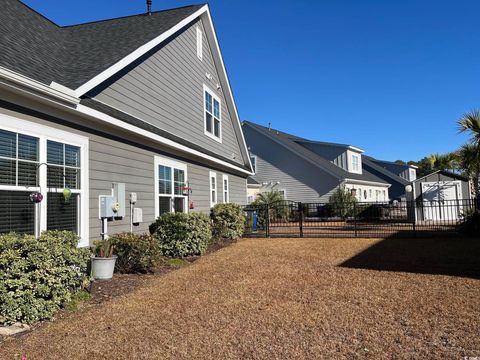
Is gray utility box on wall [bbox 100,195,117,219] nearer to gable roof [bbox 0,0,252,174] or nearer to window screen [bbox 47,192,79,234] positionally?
window screen [bbox 47,192,79,234]

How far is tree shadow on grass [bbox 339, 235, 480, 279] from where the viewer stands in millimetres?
7980

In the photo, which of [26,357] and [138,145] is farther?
[138,145]

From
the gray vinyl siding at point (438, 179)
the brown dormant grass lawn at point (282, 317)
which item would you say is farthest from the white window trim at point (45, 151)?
the gray vinyl siding at point (438, 179)

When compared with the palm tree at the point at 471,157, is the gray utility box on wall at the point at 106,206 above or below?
below

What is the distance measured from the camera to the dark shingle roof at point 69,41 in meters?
6.94

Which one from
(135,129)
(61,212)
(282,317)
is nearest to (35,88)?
(61,212)

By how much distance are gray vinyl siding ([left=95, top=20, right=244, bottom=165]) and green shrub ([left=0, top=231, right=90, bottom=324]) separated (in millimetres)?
3766

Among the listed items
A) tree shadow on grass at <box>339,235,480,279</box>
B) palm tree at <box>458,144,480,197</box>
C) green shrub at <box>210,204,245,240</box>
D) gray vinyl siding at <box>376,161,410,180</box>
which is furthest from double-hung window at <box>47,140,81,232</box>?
gray vinyl siding at <box>376,161,410,180</box>

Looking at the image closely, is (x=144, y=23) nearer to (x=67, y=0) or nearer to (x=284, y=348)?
(x=67, y=0)

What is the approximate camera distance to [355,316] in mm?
4992

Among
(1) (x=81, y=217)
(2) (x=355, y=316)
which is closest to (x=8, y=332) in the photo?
(1) (x=81, y=217)

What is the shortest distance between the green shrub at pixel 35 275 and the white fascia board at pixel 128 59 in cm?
280

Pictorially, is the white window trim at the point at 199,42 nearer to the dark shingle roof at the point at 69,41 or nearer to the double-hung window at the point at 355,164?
the dark shingle roof at the point at 69,41

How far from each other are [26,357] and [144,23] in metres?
10.4
